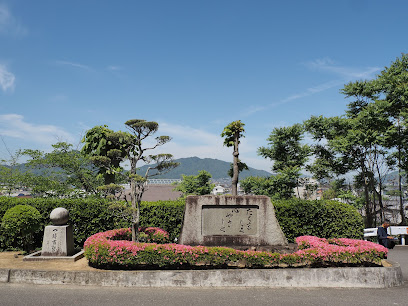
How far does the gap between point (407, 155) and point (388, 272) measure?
63.7 ft

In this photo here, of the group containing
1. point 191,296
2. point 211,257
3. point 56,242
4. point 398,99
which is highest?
point 398,99

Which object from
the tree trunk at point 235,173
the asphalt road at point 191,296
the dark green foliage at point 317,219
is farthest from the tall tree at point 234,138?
the asphalt road at point 191,296

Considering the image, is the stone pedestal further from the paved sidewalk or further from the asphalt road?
the asphalt road

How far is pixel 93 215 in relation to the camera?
13008 mm

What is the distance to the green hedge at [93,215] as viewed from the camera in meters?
12.8

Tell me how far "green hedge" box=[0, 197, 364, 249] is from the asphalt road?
4.96m

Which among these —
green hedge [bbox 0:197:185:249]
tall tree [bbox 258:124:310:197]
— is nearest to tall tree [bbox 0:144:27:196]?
green hedge [bbox 0:197:185:249]

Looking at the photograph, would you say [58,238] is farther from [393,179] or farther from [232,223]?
[393,179]

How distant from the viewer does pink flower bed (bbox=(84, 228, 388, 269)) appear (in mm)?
8625

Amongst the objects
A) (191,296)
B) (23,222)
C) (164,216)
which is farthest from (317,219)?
(23,222)

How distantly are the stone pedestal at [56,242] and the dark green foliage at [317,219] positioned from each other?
887 cm

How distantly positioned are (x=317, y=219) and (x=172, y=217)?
6.79 metres

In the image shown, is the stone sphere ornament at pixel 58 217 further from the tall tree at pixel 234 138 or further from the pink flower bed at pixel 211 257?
the tall tree at pixel 234 138

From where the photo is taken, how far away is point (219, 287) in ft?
26.2
